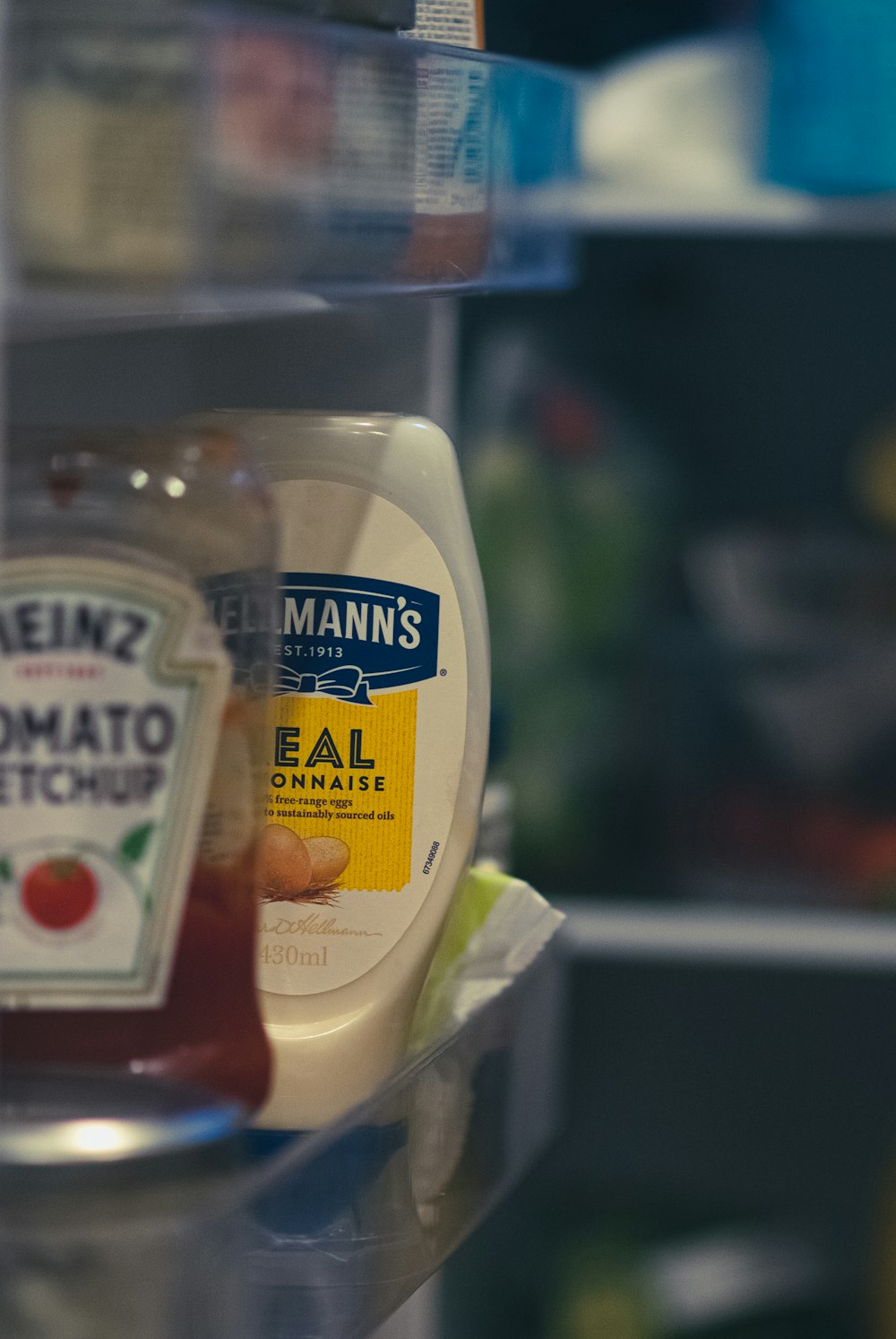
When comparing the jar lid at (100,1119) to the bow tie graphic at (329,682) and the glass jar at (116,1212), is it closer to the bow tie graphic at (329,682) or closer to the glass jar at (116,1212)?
the glass jar at (116,1212)

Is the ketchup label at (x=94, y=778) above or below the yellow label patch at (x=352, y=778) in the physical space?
above

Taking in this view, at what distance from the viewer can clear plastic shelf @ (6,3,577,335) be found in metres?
0.30

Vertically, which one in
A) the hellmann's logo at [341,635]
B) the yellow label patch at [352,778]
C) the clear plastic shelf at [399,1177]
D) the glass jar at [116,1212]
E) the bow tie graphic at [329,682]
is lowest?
the clear plastic shelf at [399,1177]

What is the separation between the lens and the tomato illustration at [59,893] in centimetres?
34

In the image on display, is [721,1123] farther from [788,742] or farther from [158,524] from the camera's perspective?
[158,524]

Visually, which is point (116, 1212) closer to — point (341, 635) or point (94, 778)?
point (94, 778)

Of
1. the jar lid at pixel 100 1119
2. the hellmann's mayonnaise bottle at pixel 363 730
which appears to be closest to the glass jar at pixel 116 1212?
the jar lid at pixel 100 1119

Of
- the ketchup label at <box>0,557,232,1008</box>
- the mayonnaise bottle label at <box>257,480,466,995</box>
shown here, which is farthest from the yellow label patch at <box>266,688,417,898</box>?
the ketchup label at <box>0,557,232,1008</box>

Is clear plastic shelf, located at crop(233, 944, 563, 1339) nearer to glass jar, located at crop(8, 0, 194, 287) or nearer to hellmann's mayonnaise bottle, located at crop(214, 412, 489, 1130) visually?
hellmann's mayonnaise bottle, located at crop(214, 412, 489, 1130)

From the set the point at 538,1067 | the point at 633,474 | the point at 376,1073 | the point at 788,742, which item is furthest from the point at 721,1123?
the point at 376,1073

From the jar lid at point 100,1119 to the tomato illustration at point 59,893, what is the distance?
0.03 meters

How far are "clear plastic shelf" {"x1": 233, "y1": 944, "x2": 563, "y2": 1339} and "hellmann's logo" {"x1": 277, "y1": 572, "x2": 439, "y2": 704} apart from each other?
10 centimetres

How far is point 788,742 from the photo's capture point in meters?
1.37

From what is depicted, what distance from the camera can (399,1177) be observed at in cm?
44
